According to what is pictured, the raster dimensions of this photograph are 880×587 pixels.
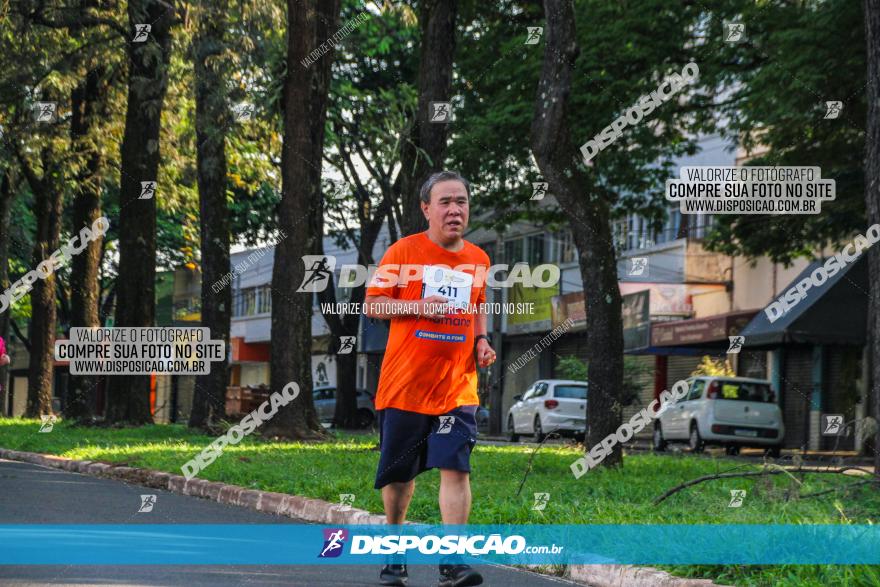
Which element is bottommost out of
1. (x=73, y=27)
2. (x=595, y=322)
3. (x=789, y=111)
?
(x=595, y=322)

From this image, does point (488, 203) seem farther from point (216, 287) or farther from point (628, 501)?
point (628, 501)

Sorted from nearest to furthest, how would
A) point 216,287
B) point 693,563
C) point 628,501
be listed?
point 693,563 → point 628,501 → point 216,287

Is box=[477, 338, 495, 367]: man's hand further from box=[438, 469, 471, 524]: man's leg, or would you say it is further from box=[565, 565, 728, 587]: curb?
box=[565, 565, 728, 587]: curb

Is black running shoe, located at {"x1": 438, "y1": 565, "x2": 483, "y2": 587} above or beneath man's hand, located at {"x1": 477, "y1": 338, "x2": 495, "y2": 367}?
beneath

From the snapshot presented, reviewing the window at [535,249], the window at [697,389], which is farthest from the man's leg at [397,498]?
the window at [535,249]

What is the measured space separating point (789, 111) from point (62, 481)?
11.9 m

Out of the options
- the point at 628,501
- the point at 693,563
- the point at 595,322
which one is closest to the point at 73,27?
the point at 595,322

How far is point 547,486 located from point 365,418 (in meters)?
29.7

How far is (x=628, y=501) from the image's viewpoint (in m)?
11.1

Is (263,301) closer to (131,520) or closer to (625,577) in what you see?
(131,520)

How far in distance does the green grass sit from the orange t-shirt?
1.59 metres

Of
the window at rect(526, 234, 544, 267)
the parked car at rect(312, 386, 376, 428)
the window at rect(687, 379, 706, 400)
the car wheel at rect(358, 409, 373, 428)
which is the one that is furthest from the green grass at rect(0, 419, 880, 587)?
the window at rect(526, 234, 544, 267)

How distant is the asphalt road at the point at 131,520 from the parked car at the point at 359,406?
2380cm

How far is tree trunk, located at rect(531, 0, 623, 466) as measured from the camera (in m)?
14.8
